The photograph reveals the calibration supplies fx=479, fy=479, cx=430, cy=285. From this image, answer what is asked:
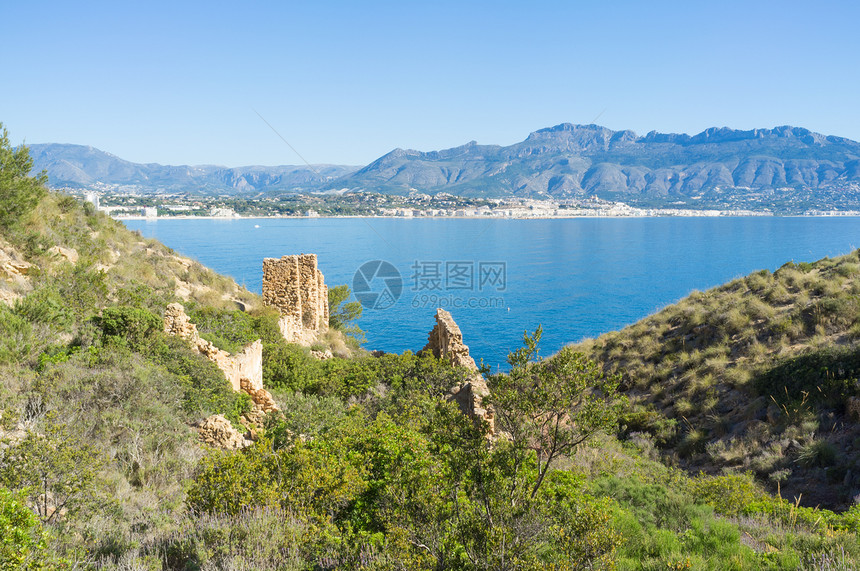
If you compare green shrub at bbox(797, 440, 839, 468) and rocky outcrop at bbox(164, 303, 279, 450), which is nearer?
green shrub at bbox(797, 440, 839, 468)

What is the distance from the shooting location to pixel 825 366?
12680 millimetres

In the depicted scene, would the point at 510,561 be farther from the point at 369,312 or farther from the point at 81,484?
the point at 369,312

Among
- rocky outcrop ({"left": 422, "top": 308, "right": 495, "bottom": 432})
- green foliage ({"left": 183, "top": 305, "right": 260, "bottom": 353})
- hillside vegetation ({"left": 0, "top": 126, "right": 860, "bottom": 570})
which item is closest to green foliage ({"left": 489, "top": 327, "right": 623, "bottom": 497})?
hillside vegetation ({"left": 0, "top": 126, "right": 860, "bottom": 570})

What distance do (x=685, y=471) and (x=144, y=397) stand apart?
1180 centimetres

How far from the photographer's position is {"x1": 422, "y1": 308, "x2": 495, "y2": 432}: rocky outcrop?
11.4 metres

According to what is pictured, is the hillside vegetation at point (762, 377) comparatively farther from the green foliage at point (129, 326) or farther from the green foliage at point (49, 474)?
the green foliage at point (129, 326)

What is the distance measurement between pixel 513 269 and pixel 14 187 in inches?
2824

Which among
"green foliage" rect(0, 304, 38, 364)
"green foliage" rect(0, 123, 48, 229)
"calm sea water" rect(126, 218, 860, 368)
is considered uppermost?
"green foliage" rect(0, 123, 48, 229)

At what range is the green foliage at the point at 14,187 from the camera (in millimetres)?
14031

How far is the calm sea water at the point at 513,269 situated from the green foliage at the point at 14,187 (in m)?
26.9

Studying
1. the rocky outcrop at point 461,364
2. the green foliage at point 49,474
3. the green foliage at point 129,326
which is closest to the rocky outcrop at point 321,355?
the rocky outcrop at point 461,364

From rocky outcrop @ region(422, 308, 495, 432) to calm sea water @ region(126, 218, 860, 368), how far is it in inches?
656

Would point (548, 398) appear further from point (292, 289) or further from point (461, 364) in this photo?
point (292, 289)

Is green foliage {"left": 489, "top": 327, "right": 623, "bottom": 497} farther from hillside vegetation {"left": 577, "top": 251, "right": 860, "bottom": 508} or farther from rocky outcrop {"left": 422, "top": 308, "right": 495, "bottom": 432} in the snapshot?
hillside vegetation {"left": 577, "top": 251, "right": 860, "bottom": 508}
